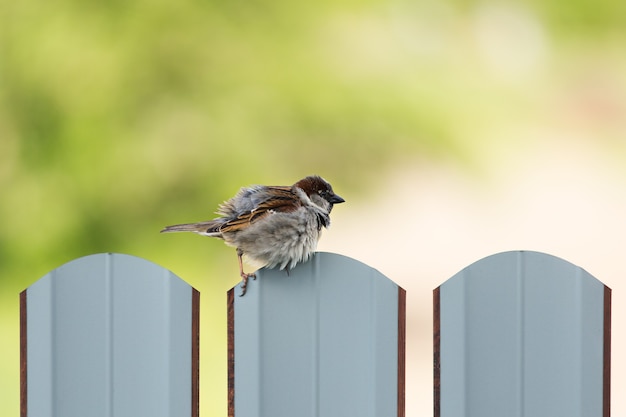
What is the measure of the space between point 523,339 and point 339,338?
0.34 metres

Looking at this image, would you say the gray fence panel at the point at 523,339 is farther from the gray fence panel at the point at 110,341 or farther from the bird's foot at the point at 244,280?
the gray fence panel at the point at 110,341

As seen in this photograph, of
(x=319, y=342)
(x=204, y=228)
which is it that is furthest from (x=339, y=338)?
(x=204, y=228)

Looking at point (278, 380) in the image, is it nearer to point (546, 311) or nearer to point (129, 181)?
point (546, 311)

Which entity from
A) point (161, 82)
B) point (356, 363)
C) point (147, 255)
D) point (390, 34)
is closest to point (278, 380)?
point (356, 363)

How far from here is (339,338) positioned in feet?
4.95

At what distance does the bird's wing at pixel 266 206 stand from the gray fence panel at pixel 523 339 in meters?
0.32

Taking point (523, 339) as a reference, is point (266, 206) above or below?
above

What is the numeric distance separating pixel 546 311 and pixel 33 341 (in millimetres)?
987

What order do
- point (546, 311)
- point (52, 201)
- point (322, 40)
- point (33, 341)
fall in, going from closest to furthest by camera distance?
point (546, 311), point (33, 341), point (52, 201), point (322, 40)

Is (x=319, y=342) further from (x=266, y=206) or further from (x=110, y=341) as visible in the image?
(x=110, y=341)

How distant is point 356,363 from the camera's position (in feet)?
4.94

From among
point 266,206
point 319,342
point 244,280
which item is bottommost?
point 319,342

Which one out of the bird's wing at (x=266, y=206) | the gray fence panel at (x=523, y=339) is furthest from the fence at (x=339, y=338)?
the bird's wing at (x=266, y=206)

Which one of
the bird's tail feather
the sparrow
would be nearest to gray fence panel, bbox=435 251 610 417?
the sparrow
